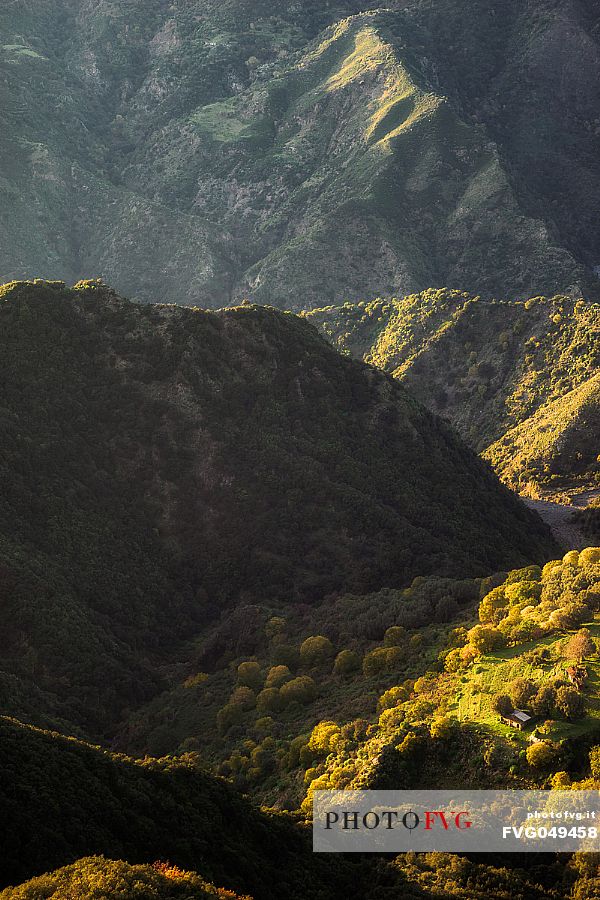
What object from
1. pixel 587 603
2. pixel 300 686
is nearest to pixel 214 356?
pixel 300 686

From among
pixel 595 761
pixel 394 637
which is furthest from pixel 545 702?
pixel 394 637

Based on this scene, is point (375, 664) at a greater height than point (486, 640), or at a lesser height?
greater

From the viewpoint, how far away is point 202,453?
258 feet

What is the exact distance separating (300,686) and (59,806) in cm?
2470

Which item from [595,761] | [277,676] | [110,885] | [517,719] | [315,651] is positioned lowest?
[595,761]

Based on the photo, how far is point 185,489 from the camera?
7625 cm

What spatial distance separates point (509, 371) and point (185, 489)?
70730mm

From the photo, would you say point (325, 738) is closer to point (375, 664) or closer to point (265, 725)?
point (265, 725)

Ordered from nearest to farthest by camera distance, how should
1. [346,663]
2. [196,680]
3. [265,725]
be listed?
[265,725], [346,663], [196,680]

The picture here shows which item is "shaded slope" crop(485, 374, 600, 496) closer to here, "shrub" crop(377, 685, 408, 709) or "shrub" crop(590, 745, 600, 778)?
"shrub" crop(377, 685, 408, 709)

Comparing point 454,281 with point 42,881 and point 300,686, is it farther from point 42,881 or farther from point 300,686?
point 42,881
